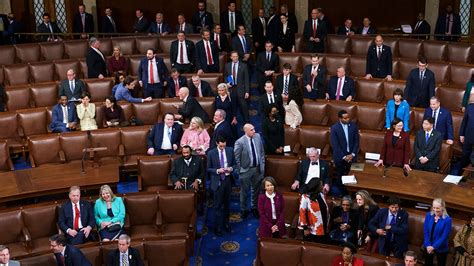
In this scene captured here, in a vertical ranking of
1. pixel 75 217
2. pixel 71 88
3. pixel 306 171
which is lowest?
pixel 75 217

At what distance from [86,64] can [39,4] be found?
160 inches

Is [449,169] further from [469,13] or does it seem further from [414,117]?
[469,13]

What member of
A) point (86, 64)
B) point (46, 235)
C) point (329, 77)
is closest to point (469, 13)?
point (329, 77)

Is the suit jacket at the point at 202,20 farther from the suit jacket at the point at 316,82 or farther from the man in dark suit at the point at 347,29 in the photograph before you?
the suit jacket at the point at 316,82

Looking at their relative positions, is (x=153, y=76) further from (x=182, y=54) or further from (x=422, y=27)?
(x=422, y=27)

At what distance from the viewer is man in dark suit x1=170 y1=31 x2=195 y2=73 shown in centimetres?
1243

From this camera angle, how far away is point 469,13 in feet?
49.5

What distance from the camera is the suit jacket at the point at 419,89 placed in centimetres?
1077

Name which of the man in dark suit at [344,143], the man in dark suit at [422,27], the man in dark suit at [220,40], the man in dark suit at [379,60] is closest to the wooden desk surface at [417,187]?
the man in dark suit at [344,143]

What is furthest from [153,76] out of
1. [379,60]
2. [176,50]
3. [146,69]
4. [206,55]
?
[379,60]

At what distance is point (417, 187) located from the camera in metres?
8.68

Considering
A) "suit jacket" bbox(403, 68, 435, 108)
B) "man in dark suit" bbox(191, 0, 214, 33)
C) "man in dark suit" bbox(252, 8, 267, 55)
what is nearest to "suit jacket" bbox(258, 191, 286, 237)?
"suit jacket" bbox(403, 68, 435, 108)

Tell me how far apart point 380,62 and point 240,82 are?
92.0 inches

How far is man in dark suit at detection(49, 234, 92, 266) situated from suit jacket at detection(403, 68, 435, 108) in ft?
18.6
